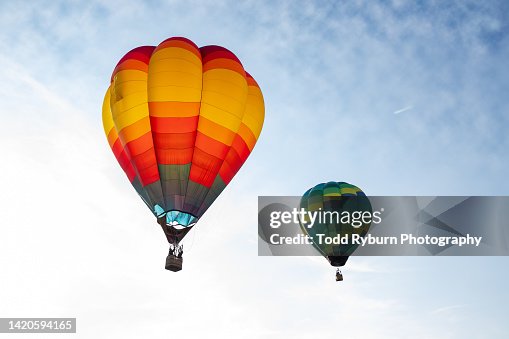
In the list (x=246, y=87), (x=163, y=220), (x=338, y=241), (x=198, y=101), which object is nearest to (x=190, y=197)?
(x=163, y=220)

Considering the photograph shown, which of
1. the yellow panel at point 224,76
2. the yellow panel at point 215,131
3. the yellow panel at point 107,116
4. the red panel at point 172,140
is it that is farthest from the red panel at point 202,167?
the yellow panel at point 107,116

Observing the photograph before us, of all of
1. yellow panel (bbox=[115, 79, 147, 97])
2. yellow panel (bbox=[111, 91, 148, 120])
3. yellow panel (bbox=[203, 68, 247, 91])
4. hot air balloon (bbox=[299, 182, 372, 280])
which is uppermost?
yellow panel (bbox=[203, 68, 247, 91])

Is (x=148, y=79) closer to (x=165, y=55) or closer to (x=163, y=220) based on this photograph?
(x=165, y=55)

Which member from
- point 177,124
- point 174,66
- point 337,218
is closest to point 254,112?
point 177,124

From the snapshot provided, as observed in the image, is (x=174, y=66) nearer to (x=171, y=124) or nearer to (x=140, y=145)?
(x=171, y=124)

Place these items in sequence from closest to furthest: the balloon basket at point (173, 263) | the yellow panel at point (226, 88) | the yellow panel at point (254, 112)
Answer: the balloon basket at point (173, 263)
the yellow panel at point (226, 88)
the yellow panel at point (254, 112)

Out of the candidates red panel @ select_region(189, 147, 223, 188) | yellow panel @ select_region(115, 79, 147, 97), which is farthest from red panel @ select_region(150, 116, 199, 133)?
yellow panel @ select_region(115, 79, 147, 97)

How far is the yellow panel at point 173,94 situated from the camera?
1504cm

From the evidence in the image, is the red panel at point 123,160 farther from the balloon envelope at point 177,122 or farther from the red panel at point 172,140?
the red panel at point 172,140

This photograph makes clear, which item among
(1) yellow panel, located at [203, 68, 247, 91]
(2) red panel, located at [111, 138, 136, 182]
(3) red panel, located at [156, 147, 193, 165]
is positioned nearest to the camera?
(3) red panel, located at [156, 147, 193, 165]

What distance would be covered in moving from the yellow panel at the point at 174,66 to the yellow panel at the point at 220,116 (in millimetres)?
1023

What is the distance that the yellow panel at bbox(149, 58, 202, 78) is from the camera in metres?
15.2

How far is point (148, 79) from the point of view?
15.4 meters

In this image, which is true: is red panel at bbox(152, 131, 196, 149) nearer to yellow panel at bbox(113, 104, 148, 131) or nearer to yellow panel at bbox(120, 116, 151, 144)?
yellow panel at bbox(120, 116, 151, 144)
